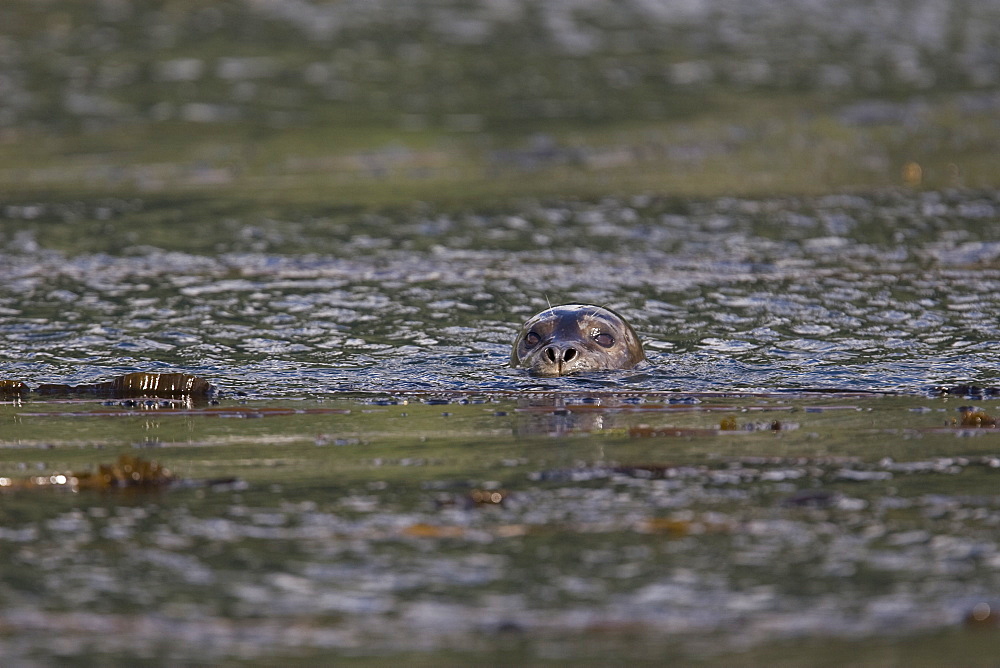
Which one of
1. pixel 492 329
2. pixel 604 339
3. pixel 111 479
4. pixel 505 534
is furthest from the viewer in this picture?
pixel 492 329

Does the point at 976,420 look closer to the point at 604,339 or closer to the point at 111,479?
the point at 604,339

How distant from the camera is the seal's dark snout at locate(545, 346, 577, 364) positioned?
8180mm

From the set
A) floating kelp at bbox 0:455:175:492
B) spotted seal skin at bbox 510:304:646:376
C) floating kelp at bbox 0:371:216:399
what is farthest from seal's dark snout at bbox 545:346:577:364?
floating kelp at bbox 0:455:175:492

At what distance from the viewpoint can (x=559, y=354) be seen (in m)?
8.19

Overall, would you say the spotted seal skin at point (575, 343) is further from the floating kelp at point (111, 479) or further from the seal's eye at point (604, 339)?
the floating kelp at point (111, 479)

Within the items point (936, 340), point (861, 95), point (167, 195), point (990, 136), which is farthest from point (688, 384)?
point (861, 95)

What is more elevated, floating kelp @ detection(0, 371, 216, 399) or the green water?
floating kelp @ detection(0, 371, 216, 399)

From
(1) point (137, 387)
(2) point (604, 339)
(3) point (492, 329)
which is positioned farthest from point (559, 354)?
(1) point (137, 387)

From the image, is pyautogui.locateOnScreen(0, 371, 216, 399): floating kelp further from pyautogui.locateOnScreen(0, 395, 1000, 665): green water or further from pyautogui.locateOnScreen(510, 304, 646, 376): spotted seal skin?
pyautogui.locateOnScreen(510, 304, 646, 376): spotted seal skin

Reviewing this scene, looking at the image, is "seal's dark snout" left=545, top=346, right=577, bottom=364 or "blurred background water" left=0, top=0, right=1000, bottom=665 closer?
"blurred background water" left=0, top=0, right=1000, bottom=665

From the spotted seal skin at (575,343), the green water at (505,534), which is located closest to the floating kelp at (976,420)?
the green water at (505,534)

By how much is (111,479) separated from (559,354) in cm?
285

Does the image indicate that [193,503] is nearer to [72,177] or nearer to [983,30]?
[72,177]

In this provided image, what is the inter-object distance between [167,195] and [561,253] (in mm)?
4169
